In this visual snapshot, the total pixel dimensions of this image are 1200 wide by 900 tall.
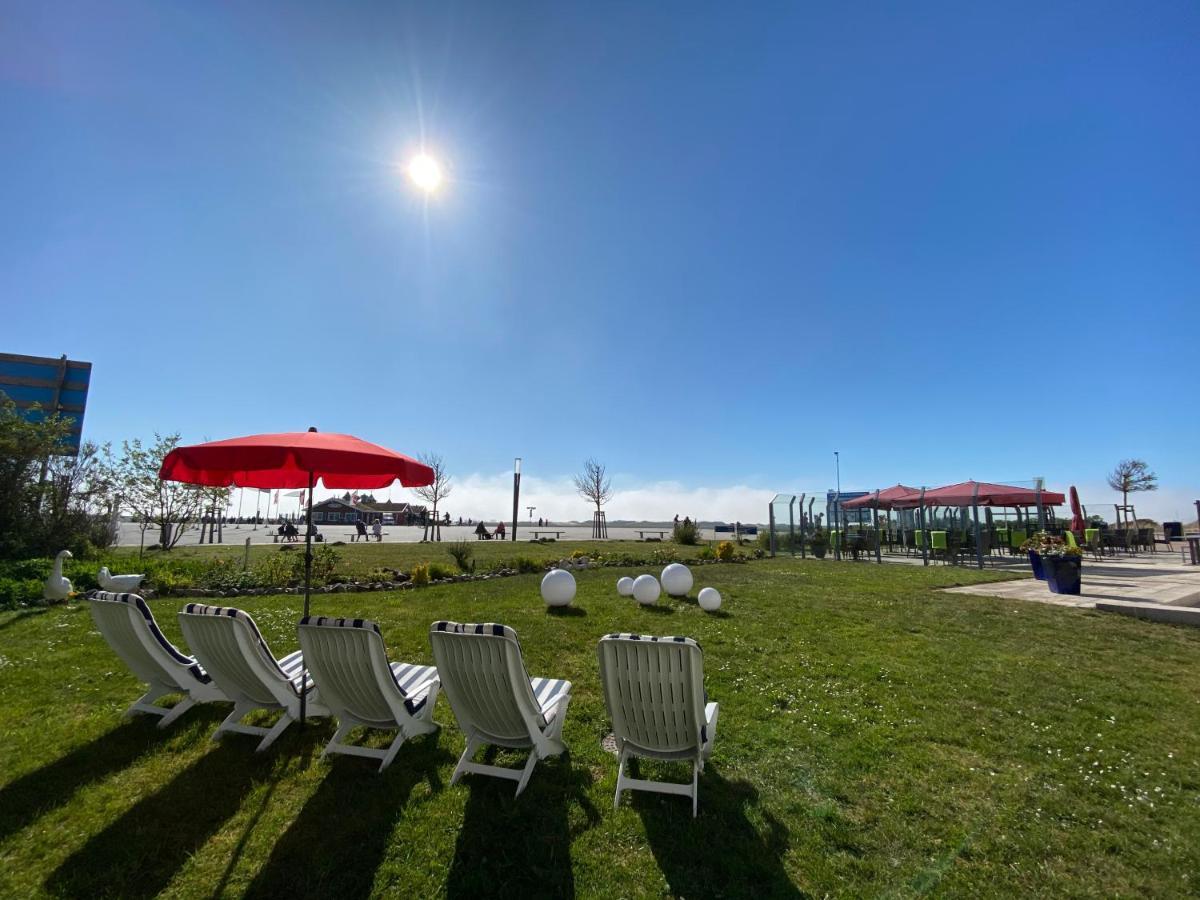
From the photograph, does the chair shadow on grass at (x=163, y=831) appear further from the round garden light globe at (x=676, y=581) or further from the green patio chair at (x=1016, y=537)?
the green patio chair at (x=1016, y=537)

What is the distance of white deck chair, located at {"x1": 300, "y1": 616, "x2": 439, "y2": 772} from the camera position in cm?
341

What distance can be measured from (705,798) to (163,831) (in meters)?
3.19

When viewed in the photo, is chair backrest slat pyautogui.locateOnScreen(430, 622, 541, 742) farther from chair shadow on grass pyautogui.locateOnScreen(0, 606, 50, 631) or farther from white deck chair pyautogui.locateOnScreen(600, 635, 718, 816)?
chair shadow on grass pyautogui.locateOnScreen(0, 606, 50, 631)

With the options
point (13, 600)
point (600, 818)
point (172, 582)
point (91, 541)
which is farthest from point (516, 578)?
point (91, 541)

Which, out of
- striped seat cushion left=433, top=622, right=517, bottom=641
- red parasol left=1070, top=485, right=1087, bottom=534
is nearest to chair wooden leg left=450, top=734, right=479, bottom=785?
Answer: striped seat cushion left=433, top=622, right=517, bottom=641

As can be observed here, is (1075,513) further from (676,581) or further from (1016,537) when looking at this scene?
(676,581)

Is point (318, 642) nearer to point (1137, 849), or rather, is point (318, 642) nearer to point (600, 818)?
point (600, 818)

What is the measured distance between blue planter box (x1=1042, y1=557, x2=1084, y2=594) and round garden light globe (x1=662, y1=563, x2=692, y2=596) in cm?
752

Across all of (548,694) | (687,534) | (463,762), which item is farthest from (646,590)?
(687,534)

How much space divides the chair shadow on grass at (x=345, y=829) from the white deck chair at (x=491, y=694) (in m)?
0.40

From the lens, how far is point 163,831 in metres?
2.89

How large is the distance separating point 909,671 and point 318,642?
598cm

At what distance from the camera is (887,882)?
2529 mm

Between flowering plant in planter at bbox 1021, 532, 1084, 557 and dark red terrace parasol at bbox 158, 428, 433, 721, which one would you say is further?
flowering plant in planter at bbox 1021, 532, 1084, 557
